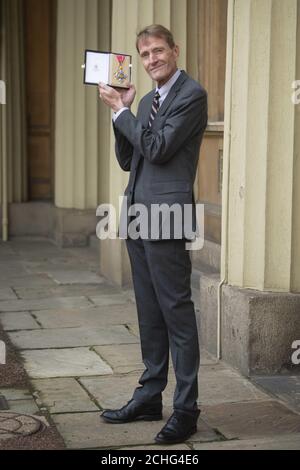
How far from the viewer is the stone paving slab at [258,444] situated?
4.39m

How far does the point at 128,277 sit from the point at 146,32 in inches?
183

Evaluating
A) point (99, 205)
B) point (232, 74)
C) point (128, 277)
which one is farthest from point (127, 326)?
point (99, 205)

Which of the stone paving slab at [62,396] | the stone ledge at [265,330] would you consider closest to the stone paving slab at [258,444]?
the stone paving slab at [62,396]

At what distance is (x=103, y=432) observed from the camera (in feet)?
15.1

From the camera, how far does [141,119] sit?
4.64m

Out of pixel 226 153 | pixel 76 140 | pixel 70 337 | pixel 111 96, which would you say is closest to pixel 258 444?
pixel 111 96

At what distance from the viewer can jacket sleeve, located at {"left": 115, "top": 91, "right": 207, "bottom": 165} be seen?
14.2 ft

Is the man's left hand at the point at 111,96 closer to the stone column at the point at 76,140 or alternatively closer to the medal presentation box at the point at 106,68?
the medal presentation box at the point at 106,68

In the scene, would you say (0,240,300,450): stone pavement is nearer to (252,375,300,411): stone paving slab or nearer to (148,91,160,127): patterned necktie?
(252,375,300,411): stone paving slab

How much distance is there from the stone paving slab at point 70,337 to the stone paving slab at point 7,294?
1.45 meters

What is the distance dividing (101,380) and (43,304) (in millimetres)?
2549

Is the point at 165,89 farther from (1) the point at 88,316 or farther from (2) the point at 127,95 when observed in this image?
(1) the point at 88,316

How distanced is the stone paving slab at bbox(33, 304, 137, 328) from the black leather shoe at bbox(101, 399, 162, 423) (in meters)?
2.47

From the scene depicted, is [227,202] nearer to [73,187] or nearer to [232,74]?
[232,74]
